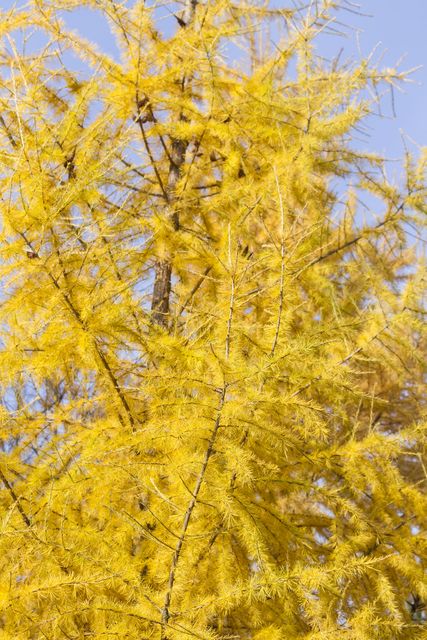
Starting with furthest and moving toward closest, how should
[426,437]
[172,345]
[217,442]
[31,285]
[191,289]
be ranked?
[191,289], [31,285], [426,437], [172,345], [217,442]

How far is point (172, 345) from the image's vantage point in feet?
9.07

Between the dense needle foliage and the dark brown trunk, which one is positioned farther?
the dark brown trunk

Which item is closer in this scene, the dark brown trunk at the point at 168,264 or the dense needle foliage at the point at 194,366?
the dense needle foliage at the point at 194,366

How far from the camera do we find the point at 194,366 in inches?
99.6

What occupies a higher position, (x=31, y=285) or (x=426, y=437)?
(x=31, y=285)

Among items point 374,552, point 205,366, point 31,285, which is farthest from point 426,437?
point 31,285

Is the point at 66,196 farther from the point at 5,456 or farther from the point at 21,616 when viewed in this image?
the point at 21,616

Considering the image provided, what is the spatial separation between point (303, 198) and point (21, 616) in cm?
298

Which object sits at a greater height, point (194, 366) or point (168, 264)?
point (168, 264)

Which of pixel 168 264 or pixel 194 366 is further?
pixel 168 264

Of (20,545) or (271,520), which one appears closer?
(20,545)

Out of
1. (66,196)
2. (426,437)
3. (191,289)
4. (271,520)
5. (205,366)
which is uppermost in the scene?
(191,289)

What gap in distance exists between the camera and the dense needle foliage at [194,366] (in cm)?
228

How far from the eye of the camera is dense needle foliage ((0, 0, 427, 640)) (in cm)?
228
